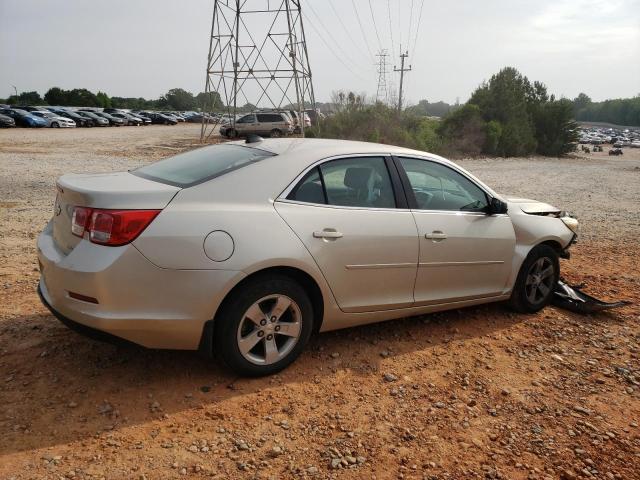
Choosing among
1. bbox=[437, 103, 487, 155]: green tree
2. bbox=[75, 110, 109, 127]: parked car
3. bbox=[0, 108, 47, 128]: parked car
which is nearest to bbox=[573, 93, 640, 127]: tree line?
bbox=[437, 103, 487, 155]: green tree

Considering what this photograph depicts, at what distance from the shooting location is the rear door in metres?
3.60

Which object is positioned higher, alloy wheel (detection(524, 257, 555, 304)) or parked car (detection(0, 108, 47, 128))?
parked car (detection(0, 108, 47, 128))

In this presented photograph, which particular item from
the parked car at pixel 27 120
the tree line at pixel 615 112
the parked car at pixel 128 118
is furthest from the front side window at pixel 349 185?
the tree line at pixel 615 112

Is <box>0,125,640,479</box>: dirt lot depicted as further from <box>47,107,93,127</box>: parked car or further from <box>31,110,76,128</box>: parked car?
<box>47,107,93,127</box>: parked car

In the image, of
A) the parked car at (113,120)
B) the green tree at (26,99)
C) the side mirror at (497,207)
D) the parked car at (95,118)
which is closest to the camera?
the side mirror at (497,207)

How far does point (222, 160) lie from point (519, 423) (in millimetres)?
2624

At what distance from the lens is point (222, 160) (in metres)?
3.84

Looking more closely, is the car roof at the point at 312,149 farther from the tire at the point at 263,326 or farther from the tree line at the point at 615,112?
the tree line at the point at 615,112

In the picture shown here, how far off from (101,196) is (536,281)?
3.90 metres

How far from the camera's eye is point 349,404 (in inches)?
134

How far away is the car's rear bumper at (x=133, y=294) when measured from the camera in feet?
9.93

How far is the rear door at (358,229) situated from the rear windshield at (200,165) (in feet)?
1.50

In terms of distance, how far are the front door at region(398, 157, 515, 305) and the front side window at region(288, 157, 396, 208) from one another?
0.76ft

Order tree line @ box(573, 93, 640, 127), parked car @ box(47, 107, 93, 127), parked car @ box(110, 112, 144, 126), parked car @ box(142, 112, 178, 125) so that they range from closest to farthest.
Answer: parked car @ box(47, 107, 93, 127) < parked car @ box(110, 112, 144, 126) < parked car @ box(142, 112, 178, 125) < tree line @ box(573, 93, 640, 127)
